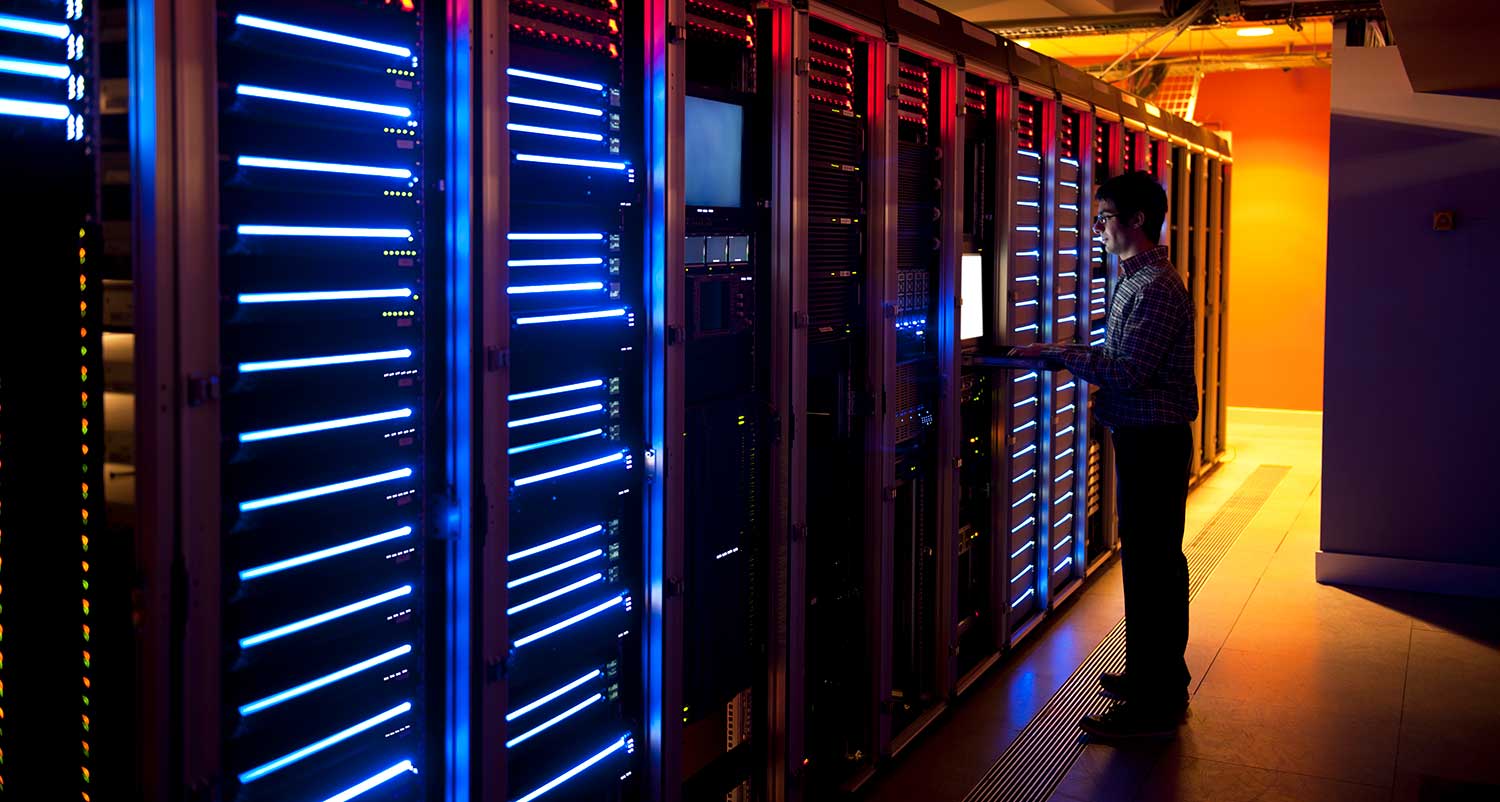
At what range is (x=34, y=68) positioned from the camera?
1.56 metres

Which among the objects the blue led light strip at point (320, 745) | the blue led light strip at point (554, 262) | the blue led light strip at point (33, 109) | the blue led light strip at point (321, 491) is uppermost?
the blue led light strip at point (33, 109)

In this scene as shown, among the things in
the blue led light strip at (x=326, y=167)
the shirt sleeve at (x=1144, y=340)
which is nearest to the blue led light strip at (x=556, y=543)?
the blue led light strip at (x=326, y=167)

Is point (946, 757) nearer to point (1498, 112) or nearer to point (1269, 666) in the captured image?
point (1269, 666)

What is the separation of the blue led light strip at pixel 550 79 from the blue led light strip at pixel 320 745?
43.1 inches

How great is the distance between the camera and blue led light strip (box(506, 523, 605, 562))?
2.35m

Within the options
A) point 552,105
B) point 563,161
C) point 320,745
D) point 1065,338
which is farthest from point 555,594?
point 1065,338

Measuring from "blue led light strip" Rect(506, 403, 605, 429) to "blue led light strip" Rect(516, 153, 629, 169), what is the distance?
1.56ft

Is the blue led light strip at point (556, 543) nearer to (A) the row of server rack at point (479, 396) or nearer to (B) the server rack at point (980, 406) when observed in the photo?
(A) the row of server rack at point (479, 396)

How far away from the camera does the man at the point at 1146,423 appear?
3945 millimetres

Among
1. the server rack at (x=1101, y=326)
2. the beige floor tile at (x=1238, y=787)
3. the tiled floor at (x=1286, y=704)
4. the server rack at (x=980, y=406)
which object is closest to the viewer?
the beige floor tile at (x=1238, y=787)

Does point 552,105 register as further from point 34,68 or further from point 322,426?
point 34,68

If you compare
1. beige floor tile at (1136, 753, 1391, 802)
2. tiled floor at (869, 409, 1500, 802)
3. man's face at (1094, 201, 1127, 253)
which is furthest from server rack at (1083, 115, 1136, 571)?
beige floor tile at (1136, 753, 1391, 802)

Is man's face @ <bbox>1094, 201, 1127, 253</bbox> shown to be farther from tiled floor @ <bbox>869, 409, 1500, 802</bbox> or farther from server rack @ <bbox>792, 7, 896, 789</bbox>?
tiled floor @ <bbox>869, 409, 1500, 802</bbox>

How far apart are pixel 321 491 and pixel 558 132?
857 mm
